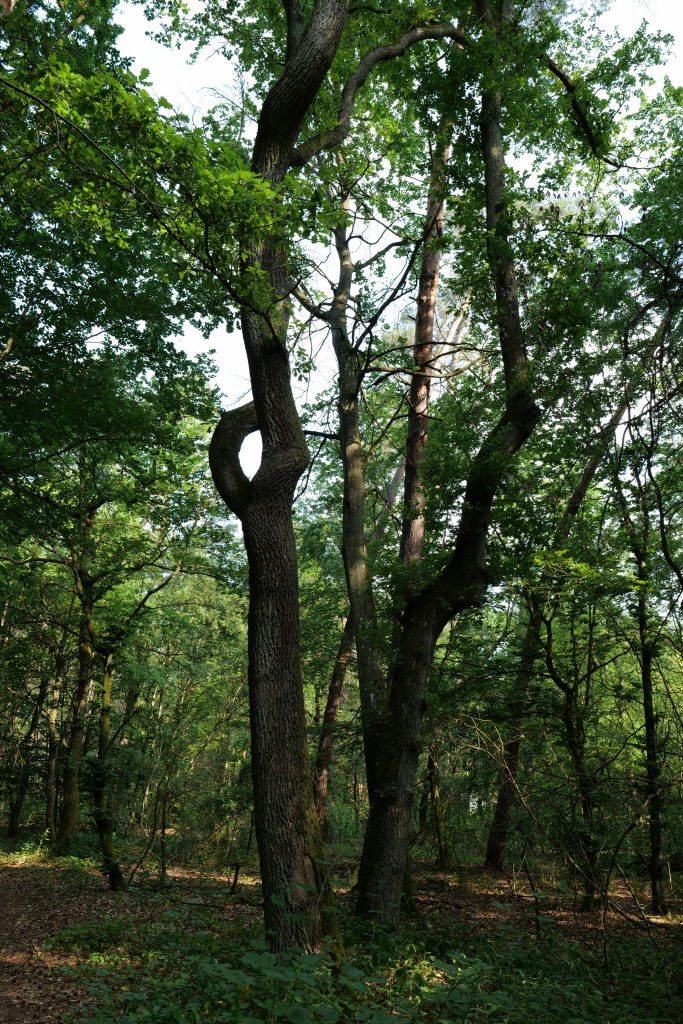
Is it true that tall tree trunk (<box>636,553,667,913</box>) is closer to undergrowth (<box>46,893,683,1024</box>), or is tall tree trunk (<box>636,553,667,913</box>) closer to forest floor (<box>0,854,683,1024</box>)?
forest floor (<box>0,854,683,1024</box>)

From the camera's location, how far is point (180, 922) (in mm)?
7867

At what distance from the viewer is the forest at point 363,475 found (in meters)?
4.73

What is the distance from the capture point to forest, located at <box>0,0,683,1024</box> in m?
4.73

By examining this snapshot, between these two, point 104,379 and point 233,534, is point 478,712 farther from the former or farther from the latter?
point 104,379

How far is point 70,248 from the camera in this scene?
9562 mm

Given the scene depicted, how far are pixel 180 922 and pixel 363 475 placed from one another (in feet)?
19.3

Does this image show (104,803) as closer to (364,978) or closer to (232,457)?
(232,457)

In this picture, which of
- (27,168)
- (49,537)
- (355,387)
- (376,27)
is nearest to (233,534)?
(49,537)

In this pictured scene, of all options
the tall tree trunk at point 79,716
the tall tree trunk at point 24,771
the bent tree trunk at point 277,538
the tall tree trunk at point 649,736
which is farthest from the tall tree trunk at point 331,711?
the bent tree trunk at point 277,538

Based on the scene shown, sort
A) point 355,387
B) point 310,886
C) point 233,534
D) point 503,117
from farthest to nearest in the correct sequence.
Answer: point 233,534, point 355,387, point 503,117, point 310,886

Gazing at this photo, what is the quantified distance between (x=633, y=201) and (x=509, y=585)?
604cm

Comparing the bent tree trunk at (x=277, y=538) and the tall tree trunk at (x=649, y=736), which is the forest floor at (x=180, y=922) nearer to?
the tall tree trunk at (x=649, y=736)

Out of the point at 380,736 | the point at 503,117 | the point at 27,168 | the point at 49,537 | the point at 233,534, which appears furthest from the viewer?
the point at 233,534

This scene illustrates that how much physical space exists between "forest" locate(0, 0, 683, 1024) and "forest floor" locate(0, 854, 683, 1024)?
8 centimetres
